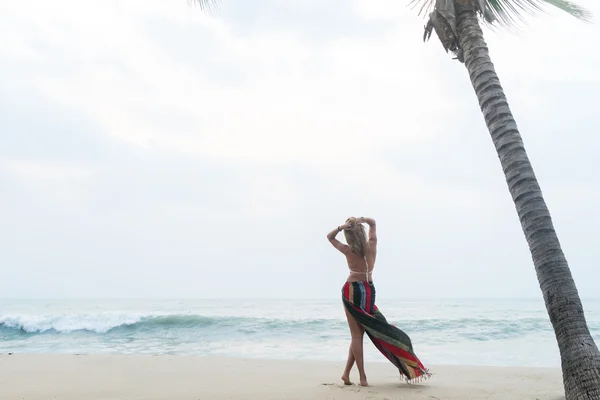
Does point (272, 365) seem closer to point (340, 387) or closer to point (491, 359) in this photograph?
point (340, 387)

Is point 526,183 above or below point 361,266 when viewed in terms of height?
above

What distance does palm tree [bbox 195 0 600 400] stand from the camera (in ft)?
13.3

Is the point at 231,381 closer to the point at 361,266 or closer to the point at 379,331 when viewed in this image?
the point at 379,331

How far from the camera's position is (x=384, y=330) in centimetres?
534

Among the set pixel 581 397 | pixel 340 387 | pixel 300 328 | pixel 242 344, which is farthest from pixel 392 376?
pixel 300 328

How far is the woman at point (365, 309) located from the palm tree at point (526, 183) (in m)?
1.59

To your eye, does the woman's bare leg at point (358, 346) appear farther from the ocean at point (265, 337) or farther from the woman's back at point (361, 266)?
the ocean at point (265, 337)

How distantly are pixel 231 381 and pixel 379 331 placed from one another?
2218 mm

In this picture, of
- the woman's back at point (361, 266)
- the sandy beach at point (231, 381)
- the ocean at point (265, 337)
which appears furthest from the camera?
the ocean at point (265, 337)

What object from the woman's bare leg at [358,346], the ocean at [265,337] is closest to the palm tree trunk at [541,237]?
the woman's bare leg at [358,346]

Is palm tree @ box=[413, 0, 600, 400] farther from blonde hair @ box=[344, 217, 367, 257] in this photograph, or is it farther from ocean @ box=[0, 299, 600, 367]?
ocean @ box=[0, 299, 600, 367]

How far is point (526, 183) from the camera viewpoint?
183 inches

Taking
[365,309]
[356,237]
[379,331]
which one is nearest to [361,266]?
[356,237]

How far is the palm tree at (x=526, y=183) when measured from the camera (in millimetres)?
4047
